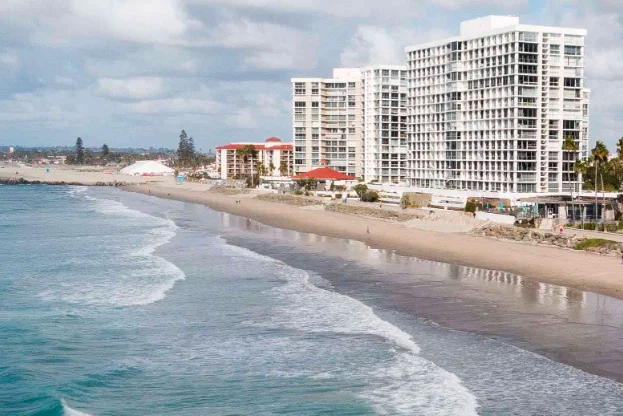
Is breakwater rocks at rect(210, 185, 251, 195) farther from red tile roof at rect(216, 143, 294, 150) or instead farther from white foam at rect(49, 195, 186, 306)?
white foam at rect(49, 195, 186, 306)

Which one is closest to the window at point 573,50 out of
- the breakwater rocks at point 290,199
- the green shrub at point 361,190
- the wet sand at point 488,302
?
the green shrub at point 361,190

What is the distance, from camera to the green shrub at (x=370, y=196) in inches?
3568

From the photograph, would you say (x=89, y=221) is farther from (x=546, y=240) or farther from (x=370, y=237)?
(x=546, y=240)

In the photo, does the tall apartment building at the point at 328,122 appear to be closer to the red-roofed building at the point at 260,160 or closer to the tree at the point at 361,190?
the red-roofed building at the point at 260,160

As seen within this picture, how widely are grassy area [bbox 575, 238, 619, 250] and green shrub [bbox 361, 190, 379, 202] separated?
44.1 metres

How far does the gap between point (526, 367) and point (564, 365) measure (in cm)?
128

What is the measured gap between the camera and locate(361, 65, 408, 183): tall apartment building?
116 meters

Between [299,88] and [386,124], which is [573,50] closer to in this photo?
[386,124]

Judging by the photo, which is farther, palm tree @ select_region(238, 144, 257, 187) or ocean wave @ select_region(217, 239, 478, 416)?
palm tree @ select_region(238, 144, 257, 187)

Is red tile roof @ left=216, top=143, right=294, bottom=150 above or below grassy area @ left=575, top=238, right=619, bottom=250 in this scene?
above

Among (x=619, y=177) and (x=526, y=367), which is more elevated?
(x=619, y=177)

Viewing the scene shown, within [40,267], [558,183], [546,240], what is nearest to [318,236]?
[546,240]

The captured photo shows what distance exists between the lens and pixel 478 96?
83250mm

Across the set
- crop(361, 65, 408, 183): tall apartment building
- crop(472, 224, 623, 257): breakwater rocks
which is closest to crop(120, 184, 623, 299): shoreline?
crop(472, 224, 623, 257): breakwater rocks
